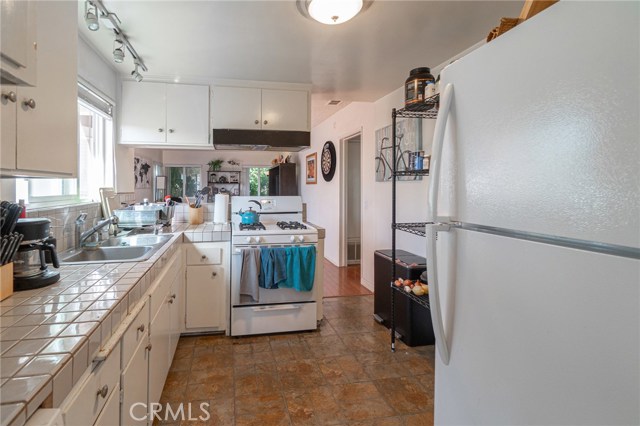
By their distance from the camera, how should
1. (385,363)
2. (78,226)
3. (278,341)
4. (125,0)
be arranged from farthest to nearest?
(278,341) → (385,363) → (78,226) → (125,0)

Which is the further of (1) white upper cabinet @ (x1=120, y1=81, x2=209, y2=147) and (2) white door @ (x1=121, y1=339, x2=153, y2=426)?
(1) white upper cabinet @ (x1=120, y1=81, x2=209, y2=147)

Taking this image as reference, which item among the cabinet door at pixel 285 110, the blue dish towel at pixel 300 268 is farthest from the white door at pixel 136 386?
the cabinet door at pixel 285 110

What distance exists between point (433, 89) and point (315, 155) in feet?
14.3

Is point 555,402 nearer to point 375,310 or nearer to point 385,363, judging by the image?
point 385,363

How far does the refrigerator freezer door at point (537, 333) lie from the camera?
585 mm

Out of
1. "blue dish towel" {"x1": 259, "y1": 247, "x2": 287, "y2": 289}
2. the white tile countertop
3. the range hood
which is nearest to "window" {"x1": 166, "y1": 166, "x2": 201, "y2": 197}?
the range hood

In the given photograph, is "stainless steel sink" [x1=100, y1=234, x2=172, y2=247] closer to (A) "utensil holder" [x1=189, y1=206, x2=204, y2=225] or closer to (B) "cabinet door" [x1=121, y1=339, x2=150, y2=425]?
(A) "utensil holder" [x1=189, y1=206, x2=204, y2=225]

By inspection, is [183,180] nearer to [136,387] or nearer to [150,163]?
[150,163]

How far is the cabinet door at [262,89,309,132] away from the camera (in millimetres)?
3324

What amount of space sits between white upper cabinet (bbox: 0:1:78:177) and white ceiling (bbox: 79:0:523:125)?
0.83 m

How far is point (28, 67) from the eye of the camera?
3.00 feet

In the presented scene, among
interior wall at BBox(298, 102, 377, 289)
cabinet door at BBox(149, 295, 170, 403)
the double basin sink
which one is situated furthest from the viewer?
interior wall at BBox(298, 102, 377, 289)

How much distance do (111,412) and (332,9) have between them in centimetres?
204

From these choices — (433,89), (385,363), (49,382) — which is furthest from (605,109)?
(385,363)
